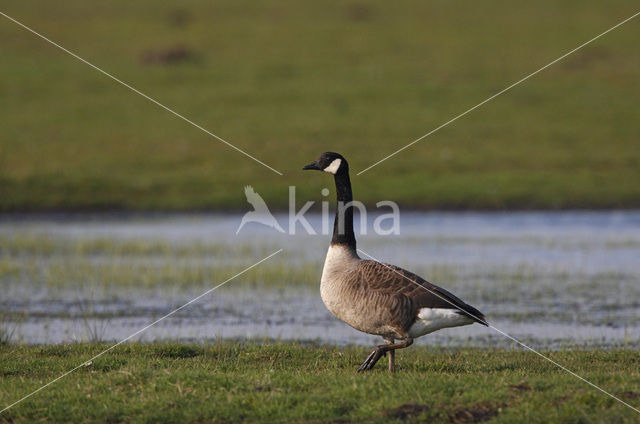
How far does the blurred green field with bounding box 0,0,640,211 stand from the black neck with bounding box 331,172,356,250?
22.5 meters

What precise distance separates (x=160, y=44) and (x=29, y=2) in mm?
19182

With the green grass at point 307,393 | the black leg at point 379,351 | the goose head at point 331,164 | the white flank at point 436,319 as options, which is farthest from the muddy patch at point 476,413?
the goose head at point 331,164

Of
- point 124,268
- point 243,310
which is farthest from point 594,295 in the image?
point 124,268

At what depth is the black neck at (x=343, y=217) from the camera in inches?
512

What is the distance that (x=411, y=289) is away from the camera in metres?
11.9

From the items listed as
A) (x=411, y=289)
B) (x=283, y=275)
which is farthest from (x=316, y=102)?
(x=411, y=289)

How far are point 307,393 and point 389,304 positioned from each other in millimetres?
2031

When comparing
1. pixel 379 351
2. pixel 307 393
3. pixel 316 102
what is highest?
pixel 316 102

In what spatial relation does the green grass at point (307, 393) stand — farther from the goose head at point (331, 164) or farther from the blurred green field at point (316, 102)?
the blurred green field at point (316, 102)

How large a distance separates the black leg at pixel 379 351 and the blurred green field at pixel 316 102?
2446 cm

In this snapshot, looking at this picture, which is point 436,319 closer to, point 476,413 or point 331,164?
point 476,413

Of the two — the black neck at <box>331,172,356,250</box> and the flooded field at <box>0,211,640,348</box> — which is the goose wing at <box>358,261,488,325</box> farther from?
the flooded field at <box>0,211,640,348</box>

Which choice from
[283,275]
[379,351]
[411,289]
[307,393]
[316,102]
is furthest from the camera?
[316,102]

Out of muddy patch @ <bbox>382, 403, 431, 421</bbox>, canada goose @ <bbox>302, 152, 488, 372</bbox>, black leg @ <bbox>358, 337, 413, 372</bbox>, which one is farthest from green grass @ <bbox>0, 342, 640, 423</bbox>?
canada goose @ <bbox>302, 152, 488, 372</bbox>
